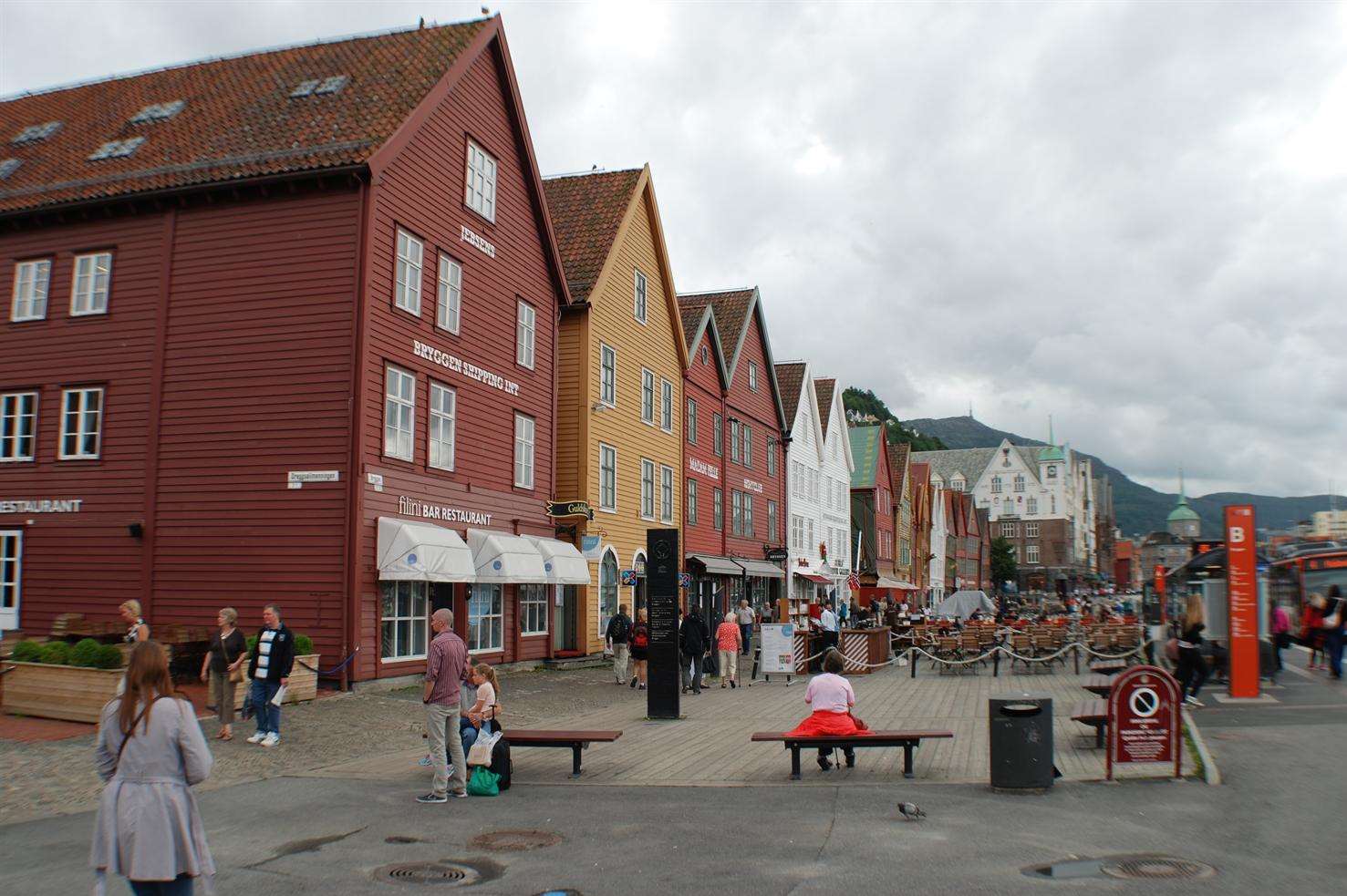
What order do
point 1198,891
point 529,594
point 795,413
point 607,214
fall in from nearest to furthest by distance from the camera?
point 1198,891 < point 529,594 < point 607,214 < point 795,413

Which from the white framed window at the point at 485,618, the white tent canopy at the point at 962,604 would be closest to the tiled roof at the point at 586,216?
the white framed window at the point at 485,618

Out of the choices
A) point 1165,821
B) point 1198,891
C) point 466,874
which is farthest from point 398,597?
point 1198,891

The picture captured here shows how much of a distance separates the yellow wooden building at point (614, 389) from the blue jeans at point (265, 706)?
44.0 feet

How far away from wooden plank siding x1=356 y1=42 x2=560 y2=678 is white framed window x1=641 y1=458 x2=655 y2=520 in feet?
20.4

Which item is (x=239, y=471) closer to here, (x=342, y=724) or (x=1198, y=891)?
(x=342, y=724)

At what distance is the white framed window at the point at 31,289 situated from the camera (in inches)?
866

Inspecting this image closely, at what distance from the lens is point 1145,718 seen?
1128 centimetres

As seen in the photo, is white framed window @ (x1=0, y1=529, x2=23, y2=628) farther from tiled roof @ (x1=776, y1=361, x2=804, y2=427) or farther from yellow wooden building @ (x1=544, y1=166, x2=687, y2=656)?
tiled roof @ (x1=776, y1=361, x2=804, y2=427)

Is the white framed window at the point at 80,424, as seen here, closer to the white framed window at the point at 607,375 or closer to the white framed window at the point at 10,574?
the white framed window at the point at 10,574

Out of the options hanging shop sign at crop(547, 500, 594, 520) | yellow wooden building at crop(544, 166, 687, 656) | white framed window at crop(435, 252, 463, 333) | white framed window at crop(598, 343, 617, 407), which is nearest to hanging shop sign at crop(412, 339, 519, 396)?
white framed window at crop(435, 252, 463, 333)

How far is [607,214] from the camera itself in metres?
31.8

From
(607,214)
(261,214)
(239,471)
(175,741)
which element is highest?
(607,214)

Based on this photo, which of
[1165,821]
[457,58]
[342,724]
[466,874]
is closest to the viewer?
[466,874]

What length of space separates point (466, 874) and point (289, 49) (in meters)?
21.0
